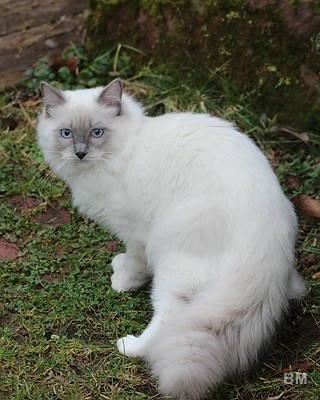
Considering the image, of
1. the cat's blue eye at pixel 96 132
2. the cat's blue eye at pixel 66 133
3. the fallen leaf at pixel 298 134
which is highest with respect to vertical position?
the cat's blue eye at pixel 96 132

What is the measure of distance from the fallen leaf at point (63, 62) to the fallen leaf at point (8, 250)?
6.03 feet

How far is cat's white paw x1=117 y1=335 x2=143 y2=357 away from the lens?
348 cm

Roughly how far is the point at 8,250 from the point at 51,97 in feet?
3.17

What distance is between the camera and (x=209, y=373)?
295cm

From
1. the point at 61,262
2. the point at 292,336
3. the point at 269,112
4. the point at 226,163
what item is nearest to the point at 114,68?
the point at 269,112

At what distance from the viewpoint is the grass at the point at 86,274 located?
3.37m

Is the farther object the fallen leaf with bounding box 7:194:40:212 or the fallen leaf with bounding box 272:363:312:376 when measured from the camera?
the fallen leaf with bounding box 7:194:40:212

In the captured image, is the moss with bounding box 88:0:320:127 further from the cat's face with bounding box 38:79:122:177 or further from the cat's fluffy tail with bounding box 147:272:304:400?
the cat's fluffy tail with bounding box 147:272:304:400

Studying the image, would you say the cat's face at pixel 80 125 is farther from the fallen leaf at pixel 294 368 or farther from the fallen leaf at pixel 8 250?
the fallen leaf at pixel 294 368

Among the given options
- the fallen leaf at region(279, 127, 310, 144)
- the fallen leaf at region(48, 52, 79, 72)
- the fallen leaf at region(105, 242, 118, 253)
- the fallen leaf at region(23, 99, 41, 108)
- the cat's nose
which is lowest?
the fallen leaf at region(23, 99, 41, 108)

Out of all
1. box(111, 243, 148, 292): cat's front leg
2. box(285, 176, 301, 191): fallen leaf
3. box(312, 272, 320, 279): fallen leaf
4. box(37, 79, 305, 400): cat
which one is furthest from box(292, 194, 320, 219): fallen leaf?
box(111, 243, 148, 292): cat's front leg

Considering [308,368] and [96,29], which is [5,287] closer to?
[308,368]

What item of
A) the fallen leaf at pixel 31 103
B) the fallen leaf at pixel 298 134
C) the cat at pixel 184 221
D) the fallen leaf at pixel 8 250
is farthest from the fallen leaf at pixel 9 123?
the fallen leaf at pixel 298 134

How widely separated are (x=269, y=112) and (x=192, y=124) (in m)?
1.52
